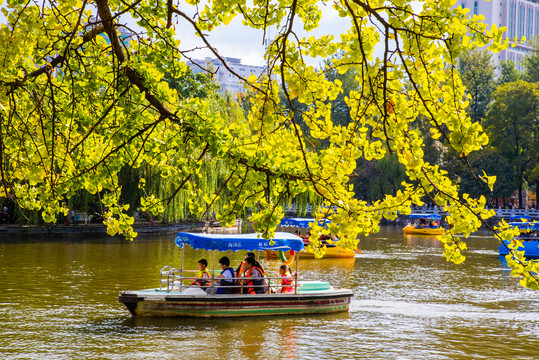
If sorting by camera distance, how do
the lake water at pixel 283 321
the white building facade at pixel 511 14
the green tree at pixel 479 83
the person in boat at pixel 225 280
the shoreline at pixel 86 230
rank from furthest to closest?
the white building facade at pixel 511 14
the green tree at pixel 479 83
the shoreline at pixel 86 230
the person in boat at pixel 225 280
the lake water at pixel 283 321

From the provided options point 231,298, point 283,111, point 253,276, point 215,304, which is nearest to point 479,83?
point 253,276

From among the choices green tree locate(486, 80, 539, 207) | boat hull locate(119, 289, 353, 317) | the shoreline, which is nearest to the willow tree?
boat hull locate(119, 289, 353, 317)

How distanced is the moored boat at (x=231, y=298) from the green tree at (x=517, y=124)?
46667 millimetres

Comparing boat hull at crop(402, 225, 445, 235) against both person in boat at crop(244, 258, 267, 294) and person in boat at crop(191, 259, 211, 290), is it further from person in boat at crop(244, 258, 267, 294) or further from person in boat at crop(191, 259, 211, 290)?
person in boat at crop(191, 259, 211, 290)

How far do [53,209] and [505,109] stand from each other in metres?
55.7

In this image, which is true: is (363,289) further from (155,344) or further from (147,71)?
(147,71)

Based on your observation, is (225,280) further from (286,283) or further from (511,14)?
(511,14)

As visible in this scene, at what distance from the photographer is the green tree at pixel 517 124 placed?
56.6 metres

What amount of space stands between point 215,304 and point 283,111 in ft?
30.0

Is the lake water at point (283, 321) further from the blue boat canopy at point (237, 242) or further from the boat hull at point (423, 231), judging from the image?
the boat hull at point (423, 231)

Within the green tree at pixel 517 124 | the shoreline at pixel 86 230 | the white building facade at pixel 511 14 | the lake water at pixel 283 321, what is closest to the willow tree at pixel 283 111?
the lake water at pixel 283 321

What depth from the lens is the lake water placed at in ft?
39.4

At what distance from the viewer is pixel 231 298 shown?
14508 millimetres

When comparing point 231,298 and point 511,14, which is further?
point 511,14
